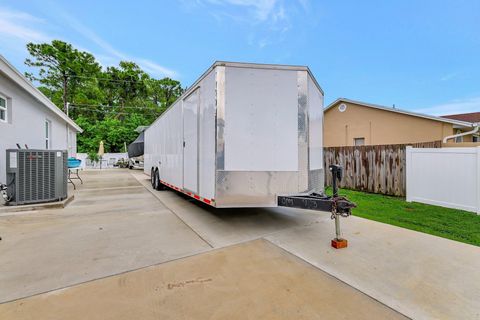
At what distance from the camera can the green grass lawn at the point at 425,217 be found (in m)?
4.07

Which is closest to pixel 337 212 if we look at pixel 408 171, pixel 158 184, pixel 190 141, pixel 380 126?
pixel 190 141

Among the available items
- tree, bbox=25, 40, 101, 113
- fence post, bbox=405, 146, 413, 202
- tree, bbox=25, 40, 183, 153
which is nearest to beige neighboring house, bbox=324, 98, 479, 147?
fence post, bbox=405, 146, 413, 202

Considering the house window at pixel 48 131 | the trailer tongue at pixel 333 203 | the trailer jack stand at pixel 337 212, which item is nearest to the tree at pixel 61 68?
the house window at pixel 48 131

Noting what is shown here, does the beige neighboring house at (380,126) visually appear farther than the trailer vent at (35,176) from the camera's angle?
Yes

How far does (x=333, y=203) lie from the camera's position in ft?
11.0

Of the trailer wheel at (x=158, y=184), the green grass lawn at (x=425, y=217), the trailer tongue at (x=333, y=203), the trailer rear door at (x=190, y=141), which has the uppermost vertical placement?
the trailer rear door at (x=190, y=141)

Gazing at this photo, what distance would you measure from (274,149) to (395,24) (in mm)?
13065

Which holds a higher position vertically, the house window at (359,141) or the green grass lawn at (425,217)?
the house window at (359,141)

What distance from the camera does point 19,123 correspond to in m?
7.93

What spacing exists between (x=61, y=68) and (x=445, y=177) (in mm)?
36185

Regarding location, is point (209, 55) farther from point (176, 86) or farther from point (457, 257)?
point (457, 257)

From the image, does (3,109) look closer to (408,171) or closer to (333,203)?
(333,203)

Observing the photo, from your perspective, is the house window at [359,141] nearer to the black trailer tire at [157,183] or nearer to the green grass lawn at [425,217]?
the green grass lawn at [425,217]

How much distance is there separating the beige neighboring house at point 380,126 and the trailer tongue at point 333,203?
39.9 ft
